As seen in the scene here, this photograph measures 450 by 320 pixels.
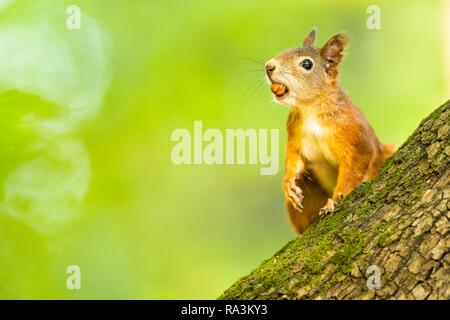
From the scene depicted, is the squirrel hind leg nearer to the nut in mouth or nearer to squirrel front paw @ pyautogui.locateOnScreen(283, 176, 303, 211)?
squirrel front paw @ pyautogui.locateOnScreen(283, 176, 303, 211)

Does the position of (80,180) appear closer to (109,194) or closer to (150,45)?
(109,194)

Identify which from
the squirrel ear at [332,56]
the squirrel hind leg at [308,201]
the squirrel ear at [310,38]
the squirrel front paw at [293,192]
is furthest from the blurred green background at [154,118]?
the squirrel front paw at [293,192]

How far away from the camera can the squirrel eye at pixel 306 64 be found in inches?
194

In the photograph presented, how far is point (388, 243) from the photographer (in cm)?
287

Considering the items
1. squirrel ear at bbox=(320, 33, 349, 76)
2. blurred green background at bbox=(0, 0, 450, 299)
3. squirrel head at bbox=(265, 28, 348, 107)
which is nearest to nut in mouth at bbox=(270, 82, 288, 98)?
squirrel head at bbox=(265, 28, 348, 107)

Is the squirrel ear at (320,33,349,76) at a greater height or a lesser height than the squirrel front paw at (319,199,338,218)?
greater

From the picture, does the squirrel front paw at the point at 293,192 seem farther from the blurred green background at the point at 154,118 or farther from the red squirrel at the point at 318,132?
the blurred green background at the point at 154,118

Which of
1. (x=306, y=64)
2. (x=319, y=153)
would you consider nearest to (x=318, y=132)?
(x=319, y=153)

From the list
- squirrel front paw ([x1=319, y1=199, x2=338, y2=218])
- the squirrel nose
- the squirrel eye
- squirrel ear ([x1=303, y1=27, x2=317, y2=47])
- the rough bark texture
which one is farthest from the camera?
squirrel ear ([x1=303, y1=27, x2=317, y2=47])

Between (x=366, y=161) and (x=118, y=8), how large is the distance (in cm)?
470

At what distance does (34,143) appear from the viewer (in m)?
7.96

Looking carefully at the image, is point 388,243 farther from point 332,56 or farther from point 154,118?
point 154,118

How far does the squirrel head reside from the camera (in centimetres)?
479
